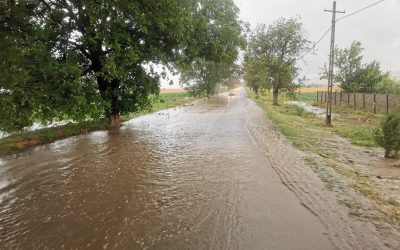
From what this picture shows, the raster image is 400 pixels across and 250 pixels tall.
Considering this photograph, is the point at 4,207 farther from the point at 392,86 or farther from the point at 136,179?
the point at 392,86

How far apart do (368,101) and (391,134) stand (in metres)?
22.1

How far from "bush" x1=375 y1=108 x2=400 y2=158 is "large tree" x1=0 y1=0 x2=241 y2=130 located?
8.03 metres

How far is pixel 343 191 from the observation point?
24.2 ft

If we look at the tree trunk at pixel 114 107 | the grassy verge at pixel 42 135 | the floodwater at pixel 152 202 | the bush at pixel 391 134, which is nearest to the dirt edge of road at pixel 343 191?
the floodwater at pixel 152 202

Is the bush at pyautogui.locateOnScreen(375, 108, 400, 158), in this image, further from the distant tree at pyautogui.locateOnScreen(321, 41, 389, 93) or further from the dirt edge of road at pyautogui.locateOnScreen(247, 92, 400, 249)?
the distant tree at pyautogui.locateOnScreen(321, 41, 389, 93)

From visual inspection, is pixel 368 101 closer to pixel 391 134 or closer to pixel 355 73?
pixel 355 73

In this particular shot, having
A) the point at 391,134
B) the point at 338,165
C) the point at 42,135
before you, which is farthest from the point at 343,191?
the point at 42,135

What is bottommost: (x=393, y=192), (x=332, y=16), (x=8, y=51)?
(x=393, y=192)

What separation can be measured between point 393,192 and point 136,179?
655cm

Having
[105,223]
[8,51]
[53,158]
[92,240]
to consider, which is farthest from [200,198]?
[53,158]

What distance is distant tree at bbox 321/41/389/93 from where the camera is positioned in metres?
37.9

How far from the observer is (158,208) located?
21.9 ft

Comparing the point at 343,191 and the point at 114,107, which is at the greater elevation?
the point at 114,107

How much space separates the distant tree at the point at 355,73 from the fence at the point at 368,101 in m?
2.14
